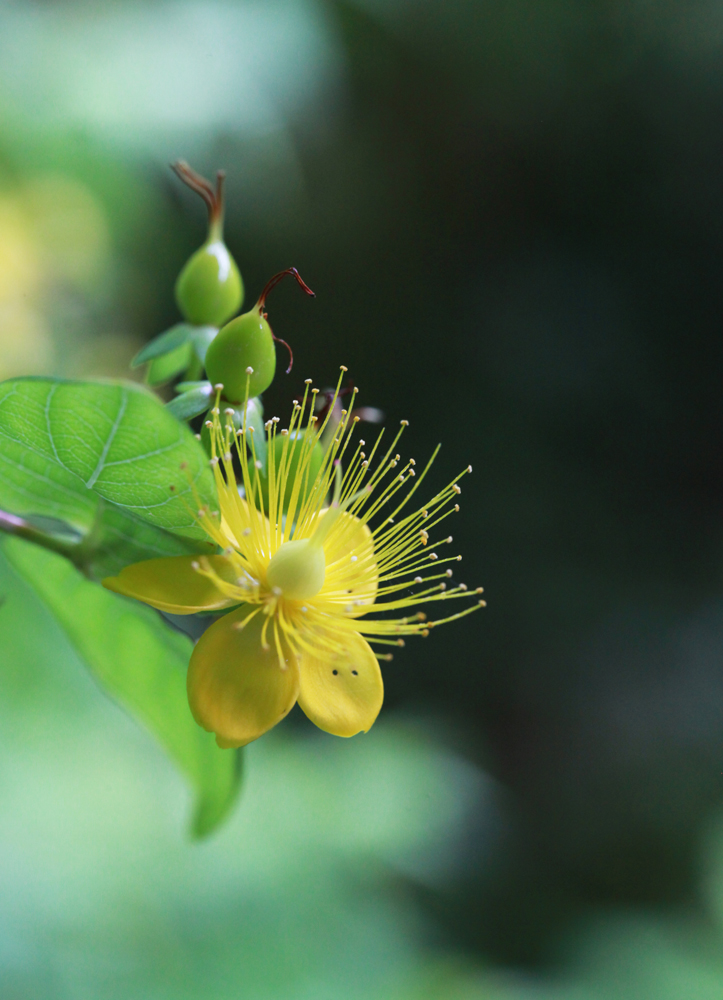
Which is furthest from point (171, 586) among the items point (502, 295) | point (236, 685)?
point (502, 295)

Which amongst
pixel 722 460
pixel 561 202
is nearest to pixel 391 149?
pixel 561 202

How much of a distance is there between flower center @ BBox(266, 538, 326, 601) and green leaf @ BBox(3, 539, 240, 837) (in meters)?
0.08

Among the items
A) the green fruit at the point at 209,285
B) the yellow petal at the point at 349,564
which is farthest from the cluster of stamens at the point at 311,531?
the green fruit at the point at 209,285

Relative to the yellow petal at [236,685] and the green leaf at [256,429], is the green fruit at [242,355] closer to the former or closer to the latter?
the green leaf at [256,429]

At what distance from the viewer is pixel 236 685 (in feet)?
1.30

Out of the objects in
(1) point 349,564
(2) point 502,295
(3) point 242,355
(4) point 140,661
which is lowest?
(2) point 502,295

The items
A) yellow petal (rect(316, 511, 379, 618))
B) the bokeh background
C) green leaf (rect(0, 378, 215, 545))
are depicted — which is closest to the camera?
green leaf (rect(0, 378, 215, 545))

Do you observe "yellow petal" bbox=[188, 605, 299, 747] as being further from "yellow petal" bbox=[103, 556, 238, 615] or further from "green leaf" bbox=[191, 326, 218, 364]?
"green leaf" bbox=[191, 326, 218, 364]

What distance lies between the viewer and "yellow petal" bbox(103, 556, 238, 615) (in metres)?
0.39

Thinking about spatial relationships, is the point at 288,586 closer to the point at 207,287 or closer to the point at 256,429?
the point at 256,429

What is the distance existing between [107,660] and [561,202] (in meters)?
2.12

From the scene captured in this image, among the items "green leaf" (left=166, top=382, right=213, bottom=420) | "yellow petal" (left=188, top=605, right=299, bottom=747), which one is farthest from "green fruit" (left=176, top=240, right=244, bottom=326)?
"yellow petal" (left=188, top=605, right=299, bottom=747)

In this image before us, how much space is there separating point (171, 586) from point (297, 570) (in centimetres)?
7

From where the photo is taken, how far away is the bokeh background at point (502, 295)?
1.96 m
